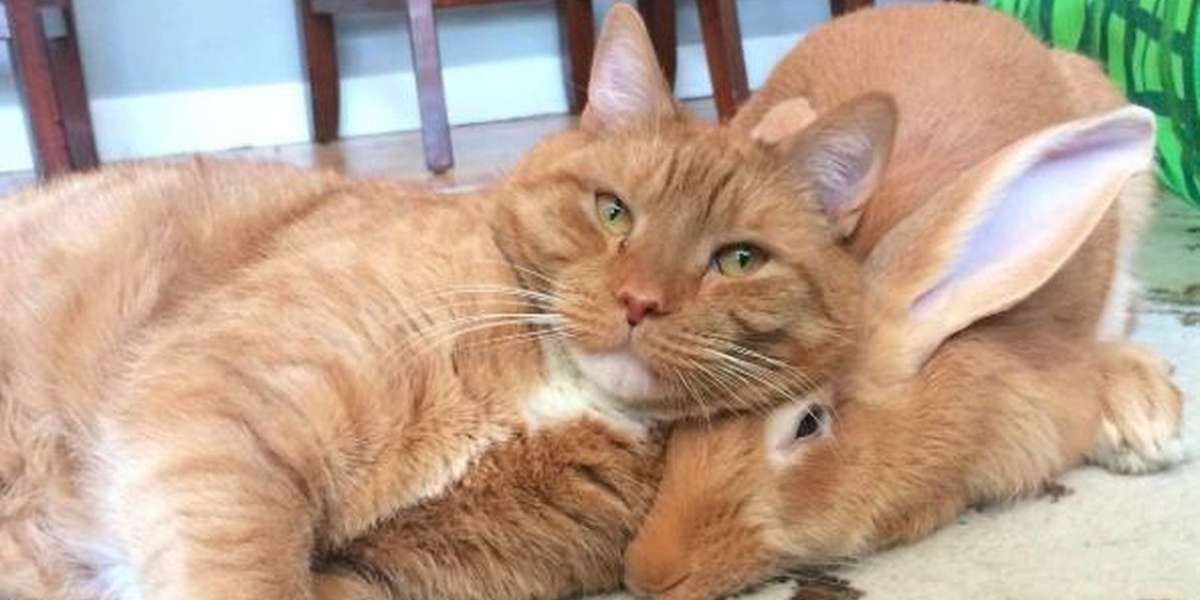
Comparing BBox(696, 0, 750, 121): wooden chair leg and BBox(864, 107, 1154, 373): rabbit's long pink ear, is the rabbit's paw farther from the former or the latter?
BBox(696, 0, 750, 121): wooden chair leg

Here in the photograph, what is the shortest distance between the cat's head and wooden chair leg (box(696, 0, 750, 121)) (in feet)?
8.19

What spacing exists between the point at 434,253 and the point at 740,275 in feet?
0.99

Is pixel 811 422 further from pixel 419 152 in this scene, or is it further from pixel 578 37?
pixel 578 37

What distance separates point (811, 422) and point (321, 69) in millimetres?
3328

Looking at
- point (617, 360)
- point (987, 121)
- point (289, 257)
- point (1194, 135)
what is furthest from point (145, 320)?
point (1194, 135)

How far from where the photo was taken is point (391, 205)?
4.76 feet

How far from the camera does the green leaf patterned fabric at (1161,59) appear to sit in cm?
233

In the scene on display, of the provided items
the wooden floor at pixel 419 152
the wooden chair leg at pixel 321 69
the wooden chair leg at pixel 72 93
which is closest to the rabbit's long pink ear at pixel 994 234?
the wooden floor at pixel 419 152

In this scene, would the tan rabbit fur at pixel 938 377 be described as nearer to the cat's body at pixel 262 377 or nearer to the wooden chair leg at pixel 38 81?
the cat's body at pixel 262 377

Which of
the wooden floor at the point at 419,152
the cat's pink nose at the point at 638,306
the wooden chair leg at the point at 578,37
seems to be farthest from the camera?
the wooden chair leg at the point at 578,37

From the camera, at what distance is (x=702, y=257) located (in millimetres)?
1186

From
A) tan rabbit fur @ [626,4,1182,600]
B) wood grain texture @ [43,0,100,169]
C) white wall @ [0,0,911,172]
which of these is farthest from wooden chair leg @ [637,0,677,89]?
tan rabbit fur @ [626,4,1182,600]

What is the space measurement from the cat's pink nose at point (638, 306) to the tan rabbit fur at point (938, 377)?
0.13 meters

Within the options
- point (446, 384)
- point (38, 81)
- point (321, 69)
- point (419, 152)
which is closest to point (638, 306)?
point (446, 384)
